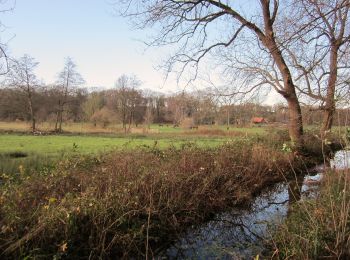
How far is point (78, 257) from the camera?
541cm

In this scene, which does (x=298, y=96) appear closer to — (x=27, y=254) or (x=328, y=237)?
(x=328, y=237)

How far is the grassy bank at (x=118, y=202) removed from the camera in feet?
17.0

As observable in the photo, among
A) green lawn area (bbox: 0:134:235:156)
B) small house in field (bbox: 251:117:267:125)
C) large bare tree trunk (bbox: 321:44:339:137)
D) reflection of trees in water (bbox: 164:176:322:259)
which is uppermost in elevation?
large bare tree trunk (bbox: 321:44:339:137)

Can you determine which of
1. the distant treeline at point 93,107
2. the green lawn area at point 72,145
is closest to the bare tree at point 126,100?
the distant treeline at point 93,107

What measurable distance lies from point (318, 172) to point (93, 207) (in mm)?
10711

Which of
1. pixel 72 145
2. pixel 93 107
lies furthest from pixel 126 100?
pixel 72 145

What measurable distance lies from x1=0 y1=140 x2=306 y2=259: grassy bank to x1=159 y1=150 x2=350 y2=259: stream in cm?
31

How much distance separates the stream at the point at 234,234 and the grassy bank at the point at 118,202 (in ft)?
1.01

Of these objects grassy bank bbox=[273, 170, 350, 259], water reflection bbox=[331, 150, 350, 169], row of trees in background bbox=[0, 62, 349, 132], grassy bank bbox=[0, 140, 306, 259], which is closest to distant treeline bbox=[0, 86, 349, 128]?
row of trees in background bbox=[0, 62, 349, 132]

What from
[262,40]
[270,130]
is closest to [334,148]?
[270,130]

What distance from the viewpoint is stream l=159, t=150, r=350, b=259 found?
614 centimetres

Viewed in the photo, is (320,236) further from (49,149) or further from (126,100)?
(126,100)

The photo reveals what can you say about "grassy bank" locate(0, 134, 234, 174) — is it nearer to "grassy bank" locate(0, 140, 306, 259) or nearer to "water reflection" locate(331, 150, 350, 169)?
"grassy bank" locate(0, 140, 306, 259)

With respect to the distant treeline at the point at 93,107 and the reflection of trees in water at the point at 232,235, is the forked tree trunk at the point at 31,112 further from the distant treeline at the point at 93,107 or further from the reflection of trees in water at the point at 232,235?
the reflection of trees in water at the point at 232,235
